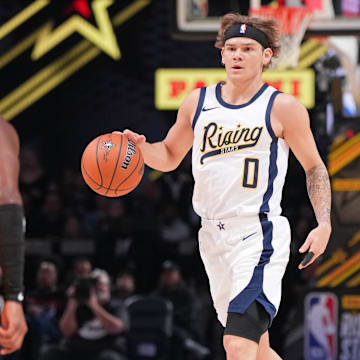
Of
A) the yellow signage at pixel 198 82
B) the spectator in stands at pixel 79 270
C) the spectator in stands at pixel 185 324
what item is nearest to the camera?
the spectator in stands at pixel 185 324

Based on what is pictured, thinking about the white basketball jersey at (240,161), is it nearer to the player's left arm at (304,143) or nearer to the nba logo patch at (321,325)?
the player's left arm at (304,143)

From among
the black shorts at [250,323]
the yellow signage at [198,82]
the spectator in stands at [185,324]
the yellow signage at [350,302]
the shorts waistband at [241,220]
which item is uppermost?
the yellow signage at [198,82]

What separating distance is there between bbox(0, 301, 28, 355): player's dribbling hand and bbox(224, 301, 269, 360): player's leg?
38.7 inches

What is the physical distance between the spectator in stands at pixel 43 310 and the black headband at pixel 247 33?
199 inches

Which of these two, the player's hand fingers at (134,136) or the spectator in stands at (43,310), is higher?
the player's hand fingers at (134,136)

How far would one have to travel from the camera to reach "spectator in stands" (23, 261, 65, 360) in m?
8.97

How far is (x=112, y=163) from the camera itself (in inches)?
182

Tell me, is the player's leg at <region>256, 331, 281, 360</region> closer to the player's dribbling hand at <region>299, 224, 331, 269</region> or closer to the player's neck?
the player's dribbling hand at <region>299, 224, 331, 269</region>

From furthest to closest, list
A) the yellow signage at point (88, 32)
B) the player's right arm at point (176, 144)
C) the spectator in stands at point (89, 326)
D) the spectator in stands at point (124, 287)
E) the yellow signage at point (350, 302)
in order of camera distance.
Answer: the yellow signage at point (88, 32) → the spectator in stands at point (124, 287) → the spectator in stands at point (89, 326) → the yellow signage at point (350, 302) → the player's right arm at point (176, 144)

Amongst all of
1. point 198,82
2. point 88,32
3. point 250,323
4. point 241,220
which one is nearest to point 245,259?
point 241,220

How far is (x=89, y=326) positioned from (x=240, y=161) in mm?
4703

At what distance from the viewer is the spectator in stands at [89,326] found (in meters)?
8.74

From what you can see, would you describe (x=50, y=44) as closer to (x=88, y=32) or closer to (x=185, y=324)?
(x=88, y=32)

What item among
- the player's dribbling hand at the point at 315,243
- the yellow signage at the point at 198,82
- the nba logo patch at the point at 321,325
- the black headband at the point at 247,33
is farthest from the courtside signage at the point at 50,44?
the player's dribbling hand at the point at 315,243
